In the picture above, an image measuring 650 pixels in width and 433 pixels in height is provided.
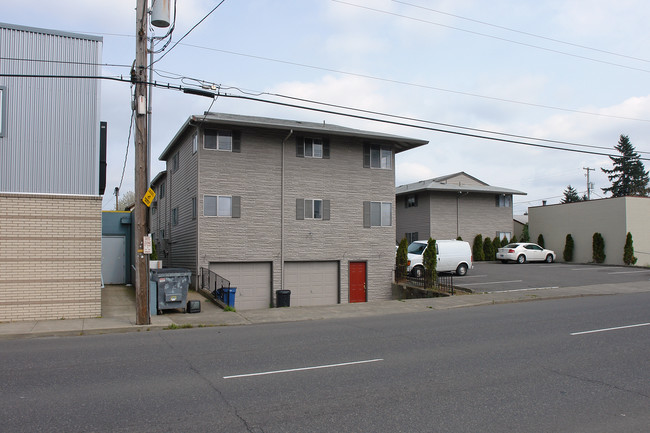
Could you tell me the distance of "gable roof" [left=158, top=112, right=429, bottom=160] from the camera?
23855mm

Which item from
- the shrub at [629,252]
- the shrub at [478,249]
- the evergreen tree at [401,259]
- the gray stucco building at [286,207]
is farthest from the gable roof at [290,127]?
the shrub at [629,252]

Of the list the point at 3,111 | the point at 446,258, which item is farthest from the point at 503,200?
the point at 3,111

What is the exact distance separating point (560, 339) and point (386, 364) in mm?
4521

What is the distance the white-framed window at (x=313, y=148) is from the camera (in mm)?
26422

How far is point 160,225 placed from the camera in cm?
3519

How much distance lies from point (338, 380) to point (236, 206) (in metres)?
17.9

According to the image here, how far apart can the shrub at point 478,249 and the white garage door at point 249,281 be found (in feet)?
70.2

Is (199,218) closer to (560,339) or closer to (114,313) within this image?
(114,313)

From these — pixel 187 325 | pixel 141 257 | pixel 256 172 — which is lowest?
pixel 187 325

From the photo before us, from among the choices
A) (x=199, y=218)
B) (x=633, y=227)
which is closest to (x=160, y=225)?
(x=199, y=218)

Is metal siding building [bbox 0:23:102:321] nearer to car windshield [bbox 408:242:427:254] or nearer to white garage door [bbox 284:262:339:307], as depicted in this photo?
white garage door [bbox 284:262:339:307]

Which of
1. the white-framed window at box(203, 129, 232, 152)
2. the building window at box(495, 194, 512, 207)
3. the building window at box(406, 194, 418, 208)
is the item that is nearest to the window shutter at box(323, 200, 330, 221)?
the white-framed window at box(203, 129, 232, 152)

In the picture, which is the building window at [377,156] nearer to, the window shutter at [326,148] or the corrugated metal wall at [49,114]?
the window shutter at [326,148]

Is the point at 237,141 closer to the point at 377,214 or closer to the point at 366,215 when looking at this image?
the point at 366,215
